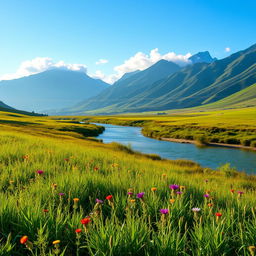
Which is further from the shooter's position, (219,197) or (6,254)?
(219,197)

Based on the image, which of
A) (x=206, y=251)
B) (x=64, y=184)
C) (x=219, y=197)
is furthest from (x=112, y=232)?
(x=219, y=197)

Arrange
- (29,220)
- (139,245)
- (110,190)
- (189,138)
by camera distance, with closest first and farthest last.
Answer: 1. (139,245)
2. (29,220)
3. (110,190)
4. (189,138)

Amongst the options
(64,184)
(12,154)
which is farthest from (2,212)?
(12,154)

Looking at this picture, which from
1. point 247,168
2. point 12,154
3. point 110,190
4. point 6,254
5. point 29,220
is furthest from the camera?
point 247,168

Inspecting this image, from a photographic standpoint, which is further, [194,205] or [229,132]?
[229,132]

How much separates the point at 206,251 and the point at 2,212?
3.62 metres

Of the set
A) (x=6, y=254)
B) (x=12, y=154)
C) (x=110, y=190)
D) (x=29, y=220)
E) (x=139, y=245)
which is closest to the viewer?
(x=6, y=254)

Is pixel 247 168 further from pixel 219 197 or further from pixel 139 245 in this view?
pixel 139 245

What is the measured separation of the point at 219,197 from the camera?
273 inches

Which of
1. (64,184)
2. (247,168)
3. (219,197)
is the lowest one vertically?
(247,168)

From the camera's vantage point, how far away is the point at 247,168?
38.1m

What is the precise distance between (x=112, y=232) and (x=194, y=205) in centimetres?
314

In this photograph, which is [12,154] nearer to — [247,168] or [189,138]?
[247,168]

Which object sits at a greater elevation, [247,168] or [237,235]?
[237,235]
